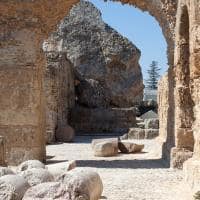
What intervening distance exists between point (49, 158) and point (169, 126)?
3128mm

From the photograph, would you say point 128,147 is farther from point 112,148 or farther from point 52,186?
point 52,186

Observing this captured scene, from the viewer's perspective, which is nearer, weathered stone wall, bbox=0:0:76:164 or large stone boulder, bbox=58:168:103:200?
large stone boulder, bbox=58:168:103:200

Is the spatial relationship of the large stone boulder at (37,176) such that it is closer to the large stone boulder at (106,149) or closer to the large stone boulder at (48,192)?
the large stone boulder at (48,192)

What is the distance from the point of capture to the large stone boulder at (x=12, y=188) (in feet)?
18.6

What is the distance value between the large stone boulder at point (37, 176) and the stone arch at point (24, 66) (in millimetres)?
3908

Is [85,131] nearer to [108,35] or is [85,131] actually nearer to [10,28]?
[108,35]

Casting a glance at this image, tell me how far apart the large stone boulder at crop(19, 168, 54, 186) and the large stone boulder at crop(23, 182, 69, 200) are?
0.89m

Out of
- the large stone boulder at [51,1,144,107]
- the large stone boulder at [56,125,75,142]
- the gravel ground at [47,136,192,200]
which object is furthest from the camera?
the large stone boulder at [51,1,144,107]

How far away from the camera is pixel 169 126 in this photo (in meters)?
11.4

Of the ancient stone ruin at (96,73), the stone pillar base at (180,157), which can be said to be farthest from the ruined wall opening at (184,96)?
the ancient stone ruin at (96,73)

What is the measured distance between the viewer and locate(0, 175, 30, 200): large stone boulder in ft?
18.6

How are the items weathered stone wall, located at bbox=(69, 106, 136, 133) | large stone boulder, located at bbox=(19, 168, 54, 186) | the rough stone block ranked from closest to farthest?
large stone boulder, located at bbox=(19, 168, 54, 186) < the rough stone block < weathered stone wall, located at bbox=(69, 106, 136, 133)

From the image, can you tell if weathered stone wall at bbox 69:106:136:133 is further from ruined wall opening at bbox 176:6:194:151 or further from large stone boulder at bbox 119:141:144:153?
ruined wall opening at bbox 176:6:194:151

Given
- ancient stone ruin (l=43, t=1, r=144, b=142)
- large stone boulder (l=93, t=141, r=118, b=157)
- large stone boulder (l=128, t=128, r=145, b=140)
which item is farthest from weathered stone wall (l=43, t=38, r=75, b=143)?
large stone boulder (l=93, t=141, r=118, b=157)
